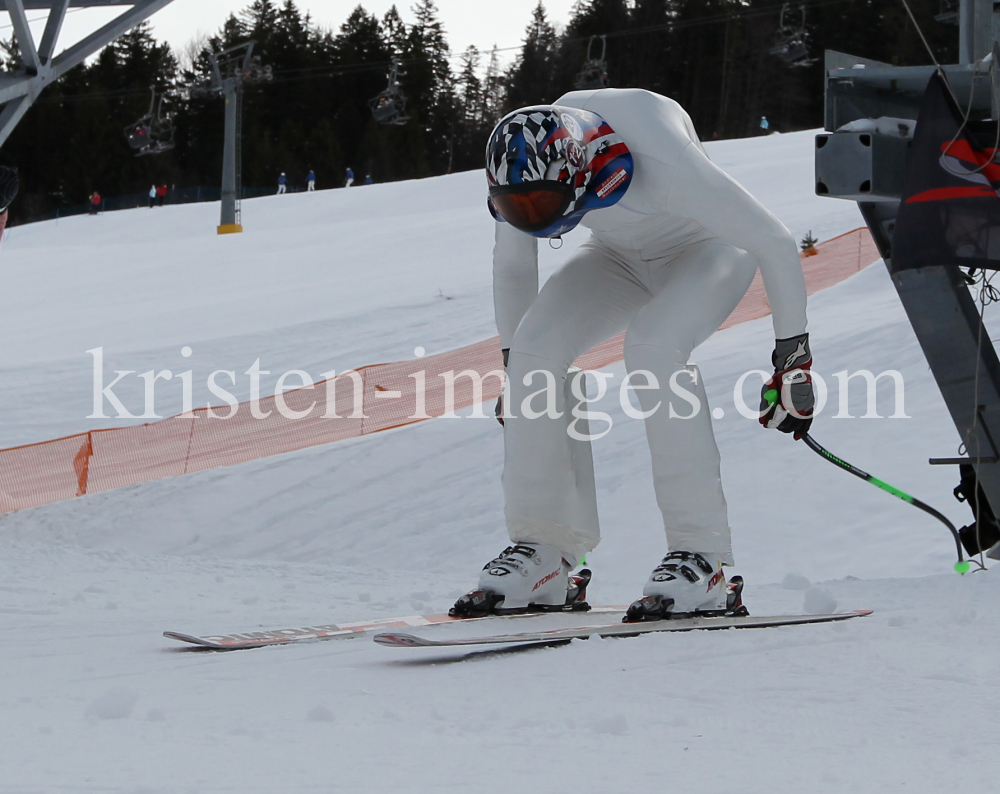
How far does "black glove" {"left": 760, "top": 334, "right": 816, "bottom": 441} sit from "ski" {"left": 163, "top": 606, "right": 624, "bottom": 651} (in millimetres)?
987

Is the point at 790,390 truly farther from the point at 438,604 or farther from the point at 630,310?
the point at 438,604

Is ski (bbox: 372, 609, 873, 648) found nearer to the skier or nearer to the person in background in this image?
the skier

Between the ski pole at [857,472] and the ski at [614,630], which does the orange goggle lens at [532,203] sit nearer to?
the ski pole at [857,472]

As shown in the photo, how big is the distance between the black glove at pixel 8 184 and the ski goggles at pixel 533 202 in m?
2.59

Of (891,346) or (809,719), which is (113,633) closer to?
(809,719)

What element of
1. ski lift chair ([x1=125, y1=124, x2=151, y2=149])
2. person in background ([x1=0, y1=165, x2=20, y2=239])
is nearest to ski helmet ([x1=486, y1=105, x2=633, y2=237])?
person in background ([x1=0, y1=165, x2=20, y2=239])

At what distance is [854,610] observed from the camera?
13.1 feet

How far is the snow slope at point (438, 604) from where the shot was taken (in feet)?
6.86

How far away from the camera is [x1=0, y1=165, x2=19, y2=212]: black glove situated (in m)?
4.94

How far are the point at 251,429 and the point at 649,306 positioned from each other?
23.9 feet

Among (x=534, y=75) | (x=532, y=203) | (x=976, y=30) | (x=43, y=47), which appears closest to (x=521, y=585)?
(x=532, y=203)

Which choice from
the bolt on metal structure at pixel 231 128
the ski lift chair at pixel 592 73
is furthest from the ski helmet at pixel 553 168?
the ski lift chair at pixel 592 73

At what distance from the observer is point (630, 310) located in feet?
13.1

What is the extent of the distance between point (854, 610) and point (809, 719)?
1.68 meters
